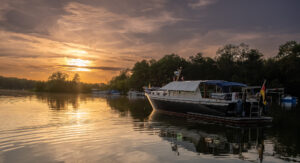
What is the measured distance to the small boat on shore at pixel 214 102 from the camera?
23.4 meters

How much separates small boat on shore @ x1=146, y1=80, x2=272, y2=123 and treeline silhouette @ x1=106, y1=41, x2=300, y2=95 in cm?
4687

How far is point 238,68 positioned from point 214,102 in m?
61.3

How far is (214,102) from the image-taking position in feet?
79.6

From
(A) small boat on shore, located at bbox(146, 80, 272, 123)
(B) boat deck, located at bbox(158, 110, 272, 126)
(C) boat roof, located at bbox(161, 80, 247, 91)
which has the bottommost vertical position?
(B) boat deck, located at bbox(158, 110, 272, 126)

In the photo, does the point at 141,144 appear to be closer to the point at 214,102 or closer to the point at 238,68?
the point at 214,102

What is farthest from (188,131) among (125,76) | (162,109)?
(125,76)

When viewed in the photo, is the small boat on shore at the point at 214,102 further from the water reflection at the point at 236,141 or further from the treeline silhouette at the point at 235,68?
the treeline silhouette at the point at 235,68

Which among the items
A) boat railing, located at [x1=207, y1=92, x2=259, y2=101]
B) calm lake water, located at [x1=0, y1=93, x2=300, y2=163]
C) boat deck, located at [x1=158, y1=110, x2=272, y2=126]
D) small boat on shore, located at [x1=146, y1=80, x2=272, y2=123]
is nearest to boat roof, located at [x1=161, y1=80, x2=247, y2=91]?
small boat on shore, located at [x1=146, y1=80, x2=272, y2=123]

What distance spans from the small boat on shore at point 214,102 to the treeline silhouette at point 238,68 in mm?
46869

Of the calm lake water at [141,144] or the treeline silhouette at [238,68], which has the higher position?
the treeline silhouette at [238,68]

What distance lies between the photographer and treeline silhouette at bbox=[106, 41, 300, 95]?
7231 cm

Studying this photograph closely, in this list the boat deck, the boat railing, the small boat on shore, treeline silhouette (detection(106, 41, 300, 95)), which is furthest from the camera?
treeline silhouette (detection(106, 41, 300, 95))

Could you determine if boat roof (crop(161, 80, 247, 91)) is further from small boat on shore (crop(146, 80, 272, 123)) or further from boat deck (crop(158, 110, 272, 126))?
boat deck (crop(158, 110, 272, 126))

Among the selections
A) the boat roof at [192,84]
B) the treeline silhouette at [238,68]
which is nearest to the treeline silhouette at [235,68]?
the treeline silhouette at [238,68]
